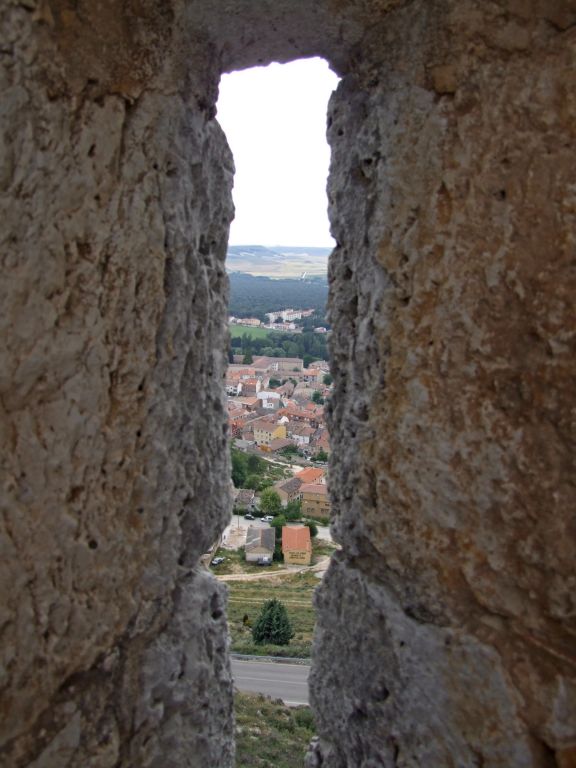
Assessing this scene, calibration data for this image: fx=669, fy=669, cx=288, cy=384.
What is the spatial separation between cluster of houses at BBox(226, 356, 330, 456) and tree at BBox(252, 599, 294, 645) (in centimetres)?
1276

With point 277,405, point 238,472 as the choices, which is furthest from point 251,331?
point 238,472

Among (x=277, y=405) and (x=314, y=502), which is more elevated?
(x=277, y=405)

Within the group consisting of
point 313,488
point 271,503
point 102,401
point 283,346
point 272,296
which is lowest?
point 271,503

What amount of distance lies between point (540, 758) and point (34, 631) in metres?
1.64

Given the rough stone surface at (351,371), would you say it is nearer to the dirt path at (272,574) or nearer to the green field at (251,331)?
the dirt path at (272,574)

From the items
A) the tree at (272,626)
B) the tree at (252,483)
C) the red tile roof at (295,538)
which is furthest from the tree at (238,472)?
the tree at (272,626)

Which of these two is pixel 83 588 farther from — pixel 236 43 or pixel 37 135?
pixel 236 43

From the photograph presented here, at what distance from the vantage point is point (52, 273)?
6.67 ft

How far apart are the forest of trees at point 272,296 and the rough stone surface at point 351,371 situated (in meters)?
38.7

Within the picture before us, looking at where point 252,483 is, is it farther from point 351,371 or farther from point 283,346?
point 283,346

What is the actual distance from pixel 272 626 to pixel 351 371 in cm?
953

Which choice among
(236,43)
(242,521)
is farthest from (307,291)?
(236,43)

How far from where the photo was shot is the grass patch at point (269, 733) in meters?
5.15

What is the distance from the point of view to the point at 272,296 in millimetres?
70688
